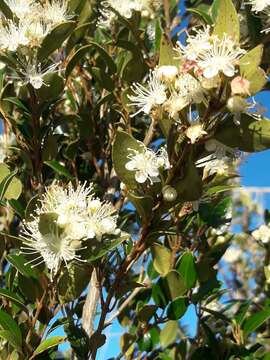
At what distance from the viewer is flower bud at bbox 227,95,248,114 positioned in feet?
2.58

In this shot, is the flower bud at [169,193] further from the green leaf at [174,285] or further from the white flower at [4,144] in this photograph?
the white flower at [4,144]

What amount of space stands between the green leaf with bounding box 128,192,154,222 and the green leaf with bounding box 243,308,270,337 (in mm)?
597

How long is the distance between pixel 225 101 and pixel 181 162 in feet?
0.39

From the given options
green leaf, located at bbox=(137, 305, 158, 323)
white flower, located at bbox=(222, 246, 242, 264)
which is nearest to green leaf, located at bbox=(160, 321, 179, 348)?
green leaf, located at bbox=(137, 305, 158, 323)

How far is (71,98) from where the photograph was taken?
153cm

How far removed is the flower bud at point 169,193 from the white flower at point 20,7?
1.77ft

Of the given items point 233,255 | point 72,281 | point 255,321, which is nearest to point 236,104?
point 72,281

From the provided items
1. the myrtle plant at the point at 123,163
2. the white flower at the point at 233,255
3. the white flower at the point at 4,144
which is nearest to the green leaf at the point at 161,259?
the myrtle plant at the point at 123,163

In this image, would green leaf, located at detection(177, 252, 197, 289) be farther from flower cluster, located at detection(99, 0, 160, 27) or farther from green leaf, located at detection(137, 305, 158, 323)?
flower cluster, located at detection(99, 0, 160, 27)

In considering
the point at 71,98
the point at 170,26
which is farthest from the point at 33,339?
the point at 170,26

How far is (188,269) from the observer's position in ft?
4.22

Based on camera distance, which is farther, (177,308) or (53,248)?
(177,308)

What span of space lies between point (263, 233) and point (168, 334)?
1.42ft

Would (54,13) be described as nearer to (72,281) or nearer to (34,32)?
(34,32)
